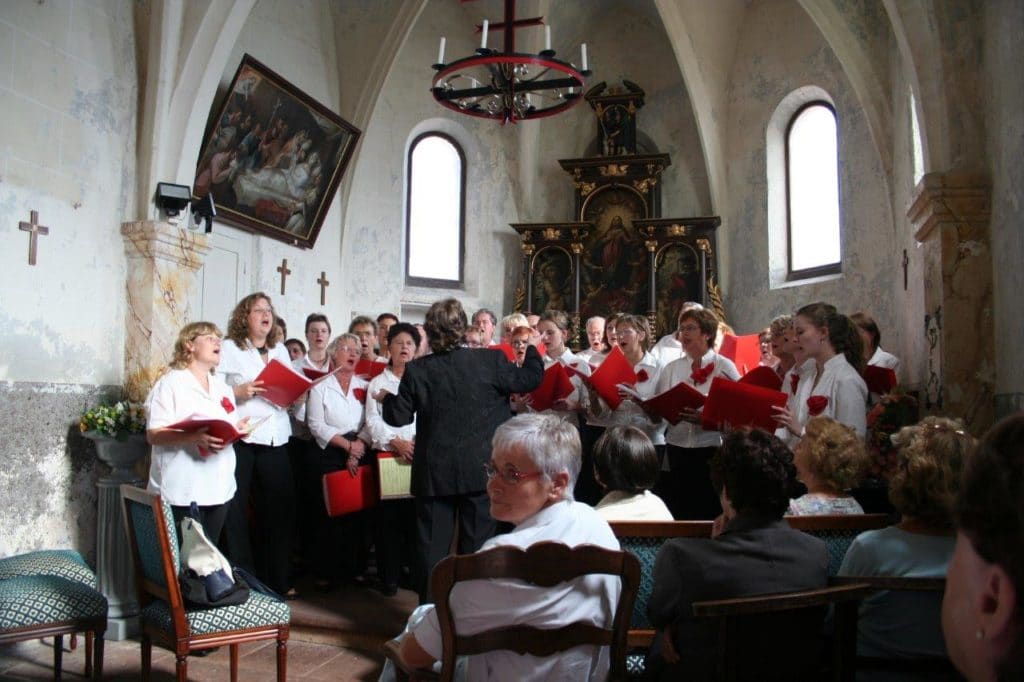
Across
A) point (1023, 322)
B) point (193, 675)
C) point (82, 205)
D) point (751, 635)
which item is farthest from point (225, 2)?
point (751, 635)

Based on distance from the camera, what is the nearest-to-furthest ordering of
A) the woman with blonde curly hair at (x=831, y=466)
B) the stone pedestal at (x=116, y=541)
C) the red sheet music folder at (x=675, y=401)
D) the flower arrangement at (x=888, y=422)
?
the woman with blonde curly hair at (x=831, y=466), the flower arrangement at (x=888, y=422), the red sheet music folder at (x=675, y=401), the stone pedestal at (x=116, y=541)

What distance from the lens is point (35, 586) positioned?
4.20m

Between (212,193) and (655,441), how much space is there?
17.3 ft

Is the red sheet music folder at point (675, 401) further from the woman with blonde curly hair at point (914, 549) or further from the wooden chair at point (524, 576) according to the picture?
the wooden chair at point (524, 576)

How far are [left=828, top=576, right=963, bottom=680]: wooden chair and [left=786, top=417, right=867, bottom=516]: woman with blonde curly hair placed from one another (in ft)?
3.01

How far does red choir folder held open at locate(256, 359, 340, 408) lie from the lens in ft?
16.8

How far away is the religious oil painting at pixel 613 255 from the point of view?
12312 mm

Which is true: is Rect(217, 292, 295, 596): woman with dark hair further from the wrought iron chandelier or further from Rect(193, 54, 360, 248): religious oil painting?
Rect(193, 54, 360, 248): religious oil painting

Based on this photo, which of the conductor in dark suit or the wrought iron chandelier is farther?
the wrought iron chandelier

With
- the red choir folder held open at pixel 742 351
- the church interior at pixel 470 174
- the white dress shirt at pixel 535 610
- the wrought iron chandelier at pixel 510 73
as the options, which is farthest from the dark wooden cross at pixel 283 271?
the white dress shirt at pixel 535 610

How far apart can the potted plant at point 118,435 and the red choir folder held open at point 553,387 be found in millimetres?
2706

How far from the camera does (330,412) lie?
566 centimetres

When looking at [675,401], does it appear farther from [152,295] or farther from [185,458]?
[152,295]

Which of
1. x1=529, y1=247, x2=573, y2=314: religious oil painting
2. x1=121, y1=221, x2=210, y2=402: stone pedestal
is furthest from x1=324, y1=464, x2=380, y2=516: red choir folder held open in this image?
x1=529, y1=247, x2=573, y2=314: religious oil painting
